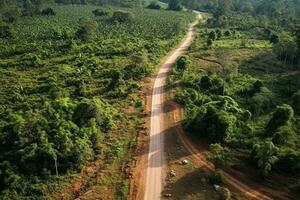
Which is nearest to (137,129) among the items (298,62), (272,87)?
(272,87)

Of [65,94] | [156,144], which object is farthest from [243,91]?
[65,94]

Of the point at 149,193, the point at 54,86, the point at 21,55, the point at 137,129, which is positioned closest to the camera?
the point at 149,193

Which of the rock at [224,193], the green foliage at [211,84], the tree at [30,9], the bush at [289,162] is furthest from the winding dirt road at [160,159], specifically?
the tree at [30,9]

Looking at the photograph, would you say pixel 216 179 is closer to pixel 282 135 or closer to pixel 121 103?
pixel 282 135

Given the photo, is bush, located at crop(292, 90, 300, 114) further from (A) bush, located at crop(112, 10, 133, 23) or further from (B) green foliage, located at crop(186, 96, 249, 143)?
(A) bush, located at crop(112, 10, 133, 23)

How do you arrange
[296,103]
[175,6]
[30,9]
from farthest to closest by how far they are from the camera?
[175,6], [30,9], [296,103]

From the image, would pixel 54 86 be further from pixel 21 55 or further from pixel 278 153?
pixel 278 153
